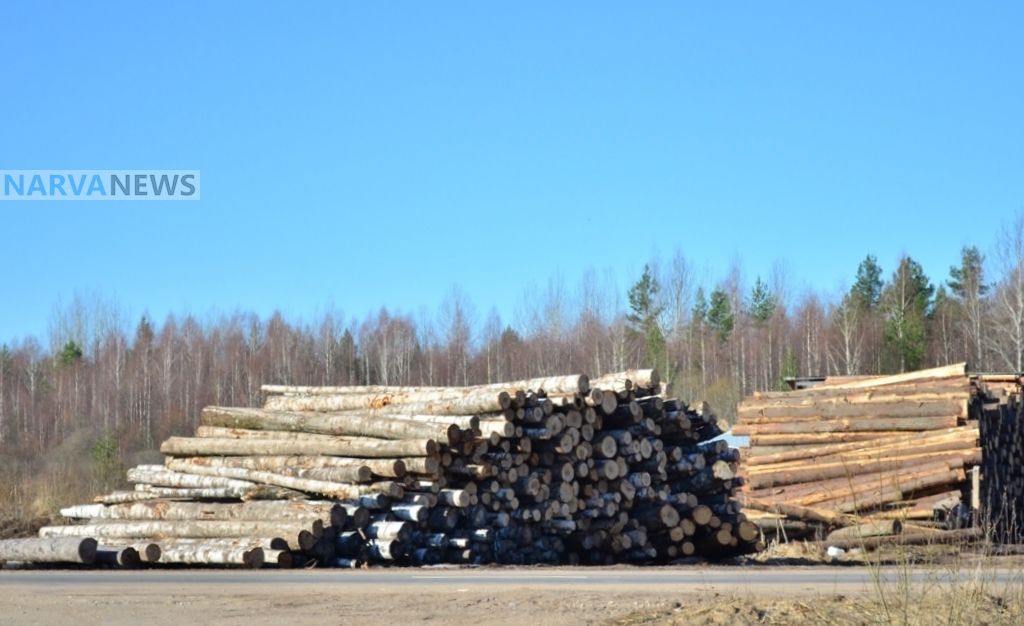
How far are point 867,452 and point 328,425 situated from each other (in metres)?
11.3

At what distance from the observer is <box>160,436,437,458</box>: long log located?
16594mm

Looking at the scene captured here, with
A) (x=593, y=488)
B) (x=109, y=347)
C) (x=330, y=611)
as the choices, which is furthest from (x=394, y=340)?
(x=330, y=611)

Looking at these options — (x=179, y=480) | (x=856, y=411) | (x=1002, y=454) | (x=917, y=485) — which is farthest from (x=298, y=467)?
(x=1002, y=454)

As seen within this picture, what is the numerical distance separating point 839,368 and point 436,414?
47.5 metres

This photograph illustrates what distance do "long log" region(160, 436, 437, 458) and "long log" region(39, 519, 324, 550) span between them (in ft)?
A: 5.76

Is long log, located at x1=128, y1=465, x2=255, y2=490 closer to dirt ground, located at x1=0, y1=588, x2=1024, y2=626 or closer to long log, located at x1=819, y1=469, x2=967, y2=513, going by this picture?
dirt ground, located at x1=0, y1=588, x2=1024, y2=626

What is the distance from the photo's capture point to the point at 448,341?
6875cm

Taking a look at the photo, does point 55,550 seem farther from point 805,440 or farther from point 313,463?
point 805,440

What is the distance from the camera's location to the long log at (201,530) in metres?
15.4

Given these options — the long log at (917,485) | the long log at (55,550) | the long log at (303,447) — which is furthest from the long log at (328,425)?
the long log at (917,485)

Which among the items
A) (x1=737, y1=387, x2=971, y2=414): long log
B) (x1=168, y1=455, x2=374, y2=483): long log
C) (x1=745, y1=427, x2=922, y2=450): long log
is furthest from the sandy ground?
(x1=745, y1=427, x2=922, y2=450): long log

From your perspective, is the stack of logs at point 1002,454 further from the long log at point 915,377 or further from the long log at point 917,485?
the long log at point 917,485

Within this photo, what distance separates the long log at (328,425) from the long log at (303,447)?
22 centimetres

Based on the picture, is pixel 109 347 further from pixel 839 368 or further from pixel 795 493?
pixel 795 493
